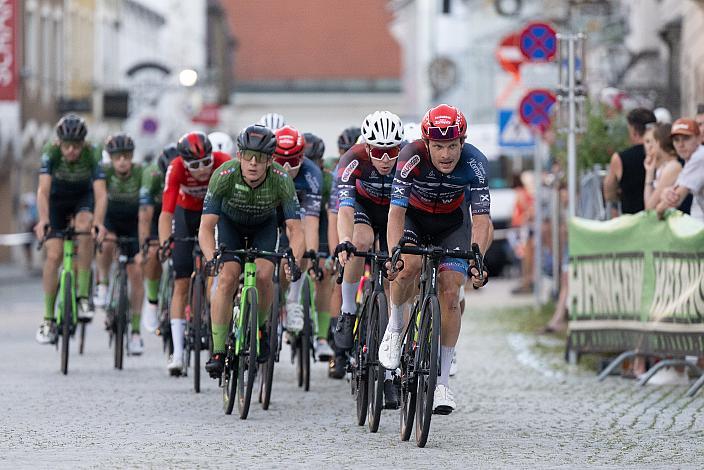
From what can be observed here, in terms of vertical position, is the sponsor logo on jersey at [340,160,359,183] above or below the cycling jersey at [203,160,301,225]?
above

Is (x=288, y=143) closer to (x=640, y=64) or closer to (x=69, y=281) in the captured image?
(x=69, y=281)

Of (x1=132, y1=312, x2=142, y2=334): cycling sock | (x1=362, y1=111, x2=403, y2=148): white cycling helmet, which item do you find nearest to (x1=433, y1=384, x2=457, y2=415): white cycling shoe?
(x1=362, y1=111, x2=403, y2=148): white cycling helmet

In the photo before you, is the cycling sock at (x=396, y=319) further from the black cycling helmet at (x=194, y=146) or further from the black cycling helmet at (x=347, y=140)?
the black cycling helmet at (x=347, y=140)

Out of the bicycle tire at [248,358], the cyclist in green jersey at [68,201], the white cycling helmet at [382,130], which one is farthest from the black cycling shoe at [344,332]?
the cyclist in green jersey at [68,201]

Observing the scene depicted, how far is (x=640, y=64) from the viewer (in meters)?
38.8

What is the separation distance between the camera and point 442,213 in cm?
1145

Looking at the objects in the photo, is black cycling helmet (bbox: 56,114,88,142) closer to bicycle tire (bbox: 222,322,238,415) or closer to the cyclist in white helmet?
the cyclist in white helmet

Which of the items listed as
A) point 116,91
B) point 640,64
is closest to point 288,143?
point 640,64

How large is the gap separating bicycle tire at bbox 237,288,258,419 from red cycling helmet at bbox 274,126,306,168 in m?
2.63

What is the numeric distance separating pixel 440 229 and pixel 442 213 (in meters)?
0.10

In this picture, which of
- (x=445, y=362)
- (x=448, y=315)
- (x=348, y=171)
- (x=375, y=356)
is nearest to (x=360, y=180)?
(x=348, y=171)

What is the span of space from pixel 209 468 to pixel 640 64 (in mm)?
30163

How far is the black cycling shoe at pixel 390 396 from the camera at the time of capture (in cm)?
1164

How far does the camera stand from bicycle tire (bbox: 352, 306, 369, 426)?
11.7m
